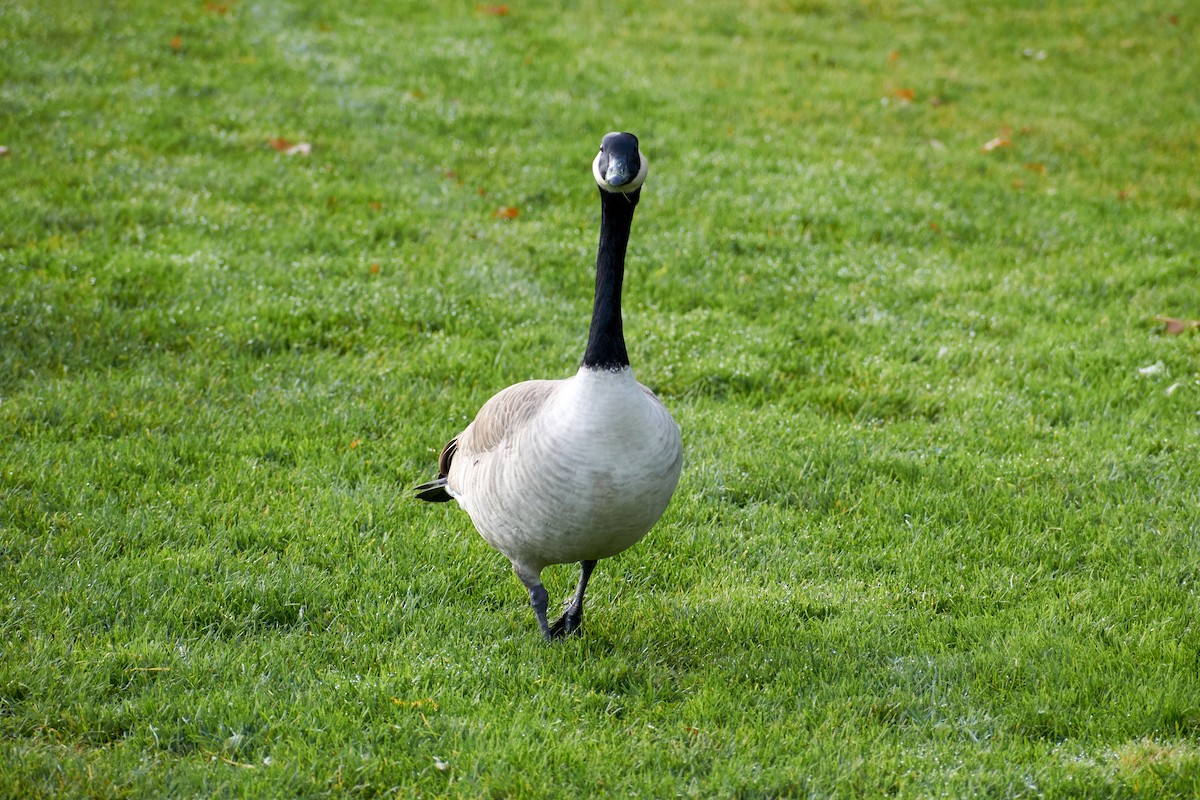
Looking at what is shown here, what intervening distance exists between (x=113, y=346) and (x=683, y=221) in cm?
460

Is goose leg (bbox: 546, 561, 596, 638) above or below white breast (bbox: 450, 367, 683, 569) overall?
below

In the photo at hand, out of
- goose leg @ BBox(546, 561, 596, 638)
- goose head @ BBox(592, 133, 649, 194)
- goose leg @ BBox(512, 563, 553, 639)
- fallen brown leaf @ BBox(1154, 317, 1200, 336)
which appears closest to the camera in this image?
goose head @ BBox(592, 133, 649, 194)

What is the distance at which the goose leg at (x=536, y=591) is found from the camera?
4.29 metres

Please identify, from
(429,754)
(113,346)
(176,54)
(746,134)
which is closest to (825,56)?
(746,134)

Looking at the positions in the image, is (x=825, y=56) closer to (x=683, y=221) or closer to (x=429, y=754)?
(x=683, y=221)

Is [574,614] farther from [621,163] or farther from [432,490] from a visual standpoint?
[621,163]

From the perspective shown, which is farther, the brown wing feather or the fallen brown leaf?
the fallen brown leaf

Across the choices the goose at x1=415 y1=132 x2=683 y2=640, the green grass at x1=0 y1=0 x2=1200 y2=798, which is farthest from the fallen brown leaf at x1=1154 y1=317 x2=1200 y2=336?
the goose at x1=415 y1=132 x2=683 y2=640

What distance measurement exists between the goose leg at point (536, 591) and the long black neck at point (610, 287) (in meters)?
0.98

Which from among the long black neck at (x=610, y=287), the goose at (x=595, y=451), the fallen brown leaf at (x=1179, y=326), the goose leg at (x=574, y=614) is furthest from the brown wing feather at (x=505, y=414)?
the fallen brown leaf at (x=1179, y=326)

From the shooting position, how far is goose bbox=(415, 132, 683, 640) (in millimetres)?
3719

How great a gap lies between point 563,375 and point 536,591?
8.39 ft

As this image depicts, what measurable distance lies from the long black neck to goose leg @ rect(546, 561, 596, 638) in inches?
41.2

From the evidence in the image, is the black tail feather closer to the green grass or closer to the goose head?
the green grass
